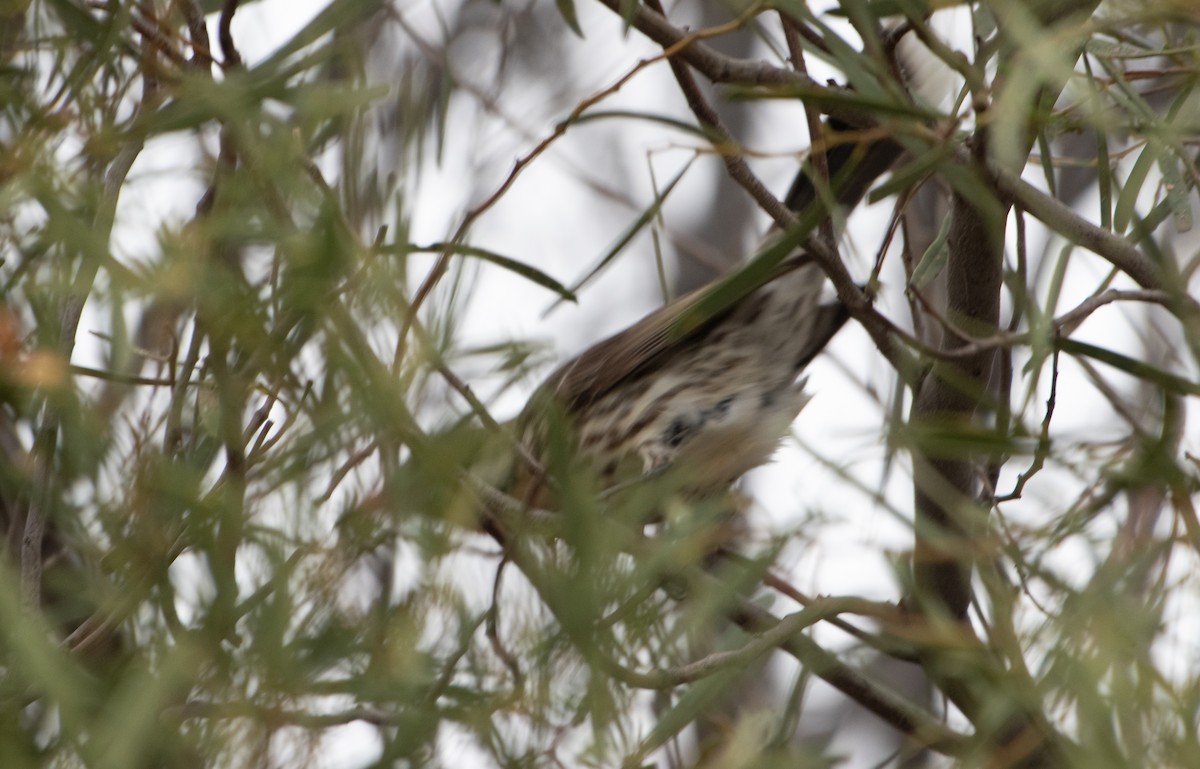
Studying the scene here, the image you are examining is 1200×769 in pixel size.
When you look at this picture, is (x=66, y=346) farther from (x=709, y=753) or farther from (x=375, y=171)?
(x=709, y=753)

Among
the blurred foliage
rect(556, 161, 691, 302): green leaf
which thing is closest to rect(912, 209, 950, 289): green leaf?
the blurred foliage

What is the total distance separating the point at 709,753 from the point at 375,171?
0.88 metres

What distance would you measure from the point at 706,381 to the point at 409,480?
211 centimetres

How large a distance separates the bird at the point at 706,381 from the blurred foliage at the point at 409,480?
1451 millimetres

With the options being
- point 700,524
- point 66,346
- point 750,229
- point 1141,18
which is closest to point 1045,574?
point 700,524

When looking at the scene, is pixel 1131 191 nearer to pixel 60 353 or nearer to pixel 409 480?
pixel 409 480

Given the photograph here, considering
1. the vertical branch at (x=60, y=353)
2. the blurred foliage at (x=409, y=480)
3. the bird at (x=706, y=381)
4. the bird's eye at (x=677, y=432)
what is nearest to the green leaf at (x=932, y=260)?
the blurred foliage at (x=409, y=480)

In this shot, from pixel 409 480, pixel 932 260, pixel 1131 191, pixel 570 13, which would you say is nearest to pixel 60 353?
pixel 409 480

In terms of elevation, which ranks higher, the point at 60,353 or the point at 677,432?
the point at 677,432

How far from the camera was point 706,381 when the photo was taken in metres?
3.59

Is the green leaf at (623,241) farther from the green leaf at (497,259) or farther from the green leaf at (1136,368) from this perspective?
the green leaf at (1136,368)

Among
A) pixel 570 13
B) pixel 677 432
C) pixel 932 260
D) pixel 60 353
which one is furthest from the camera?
pixel 677 432

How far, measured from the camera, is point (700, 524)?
1.74 metres

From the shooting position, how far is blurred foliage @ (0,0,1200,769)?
4.54ft
